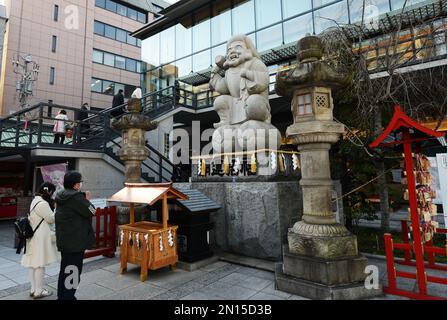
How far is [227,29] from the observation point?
18.2m

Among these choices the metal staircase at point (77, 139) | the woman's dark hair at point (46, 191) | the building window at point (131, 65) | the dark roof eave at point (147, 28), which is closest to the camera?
the woman's dark hair at point (46, 191)

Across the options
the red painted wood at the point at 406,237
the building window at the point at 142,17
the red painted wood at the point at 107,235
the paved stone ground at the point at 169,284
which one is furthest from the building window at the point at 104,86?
the red painted wood at the point at 406,237

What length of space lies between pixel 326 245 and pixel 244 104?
4911 millimetres

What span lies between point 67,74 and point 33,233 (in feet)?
83.6

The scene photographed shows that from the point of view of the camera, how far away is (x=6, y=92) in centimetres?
2112

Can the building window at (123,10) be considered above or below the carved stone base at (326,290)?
above

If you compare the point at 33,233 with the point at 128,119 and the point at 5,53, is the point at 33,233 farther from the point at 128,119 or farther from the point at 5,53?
the point at 5,53

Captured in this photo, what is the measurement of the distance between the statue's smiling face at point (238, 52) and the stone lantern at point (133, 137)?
10.2 ft

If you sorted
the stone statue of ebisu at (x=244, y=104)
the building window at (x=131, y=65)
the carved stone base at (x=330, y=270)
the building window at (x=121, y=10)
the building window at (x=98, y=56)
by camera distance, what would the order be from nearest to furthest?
the carved stone base at (x=330, y=270)
the stone statue of ebisu at (x=244, y=104)
the building window at (x=98, y=56)
the building window at (x=121, y=10)
the building window at (x=131, y=65)

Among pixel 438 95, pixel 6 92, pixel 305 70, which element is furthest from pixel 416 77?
pixel 6 92

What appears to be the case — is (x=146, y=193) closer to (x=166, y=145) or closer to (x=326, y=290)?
(x=326, y=290)

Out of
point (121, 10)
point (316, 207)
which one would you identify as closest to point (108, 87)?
point (121, 10)

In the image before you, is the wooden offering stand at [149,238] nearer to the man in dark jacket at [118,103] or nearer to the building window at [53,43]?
the man in dark jacket at [118,103]

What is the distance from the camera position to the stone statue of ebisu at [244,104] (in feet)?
24.1
